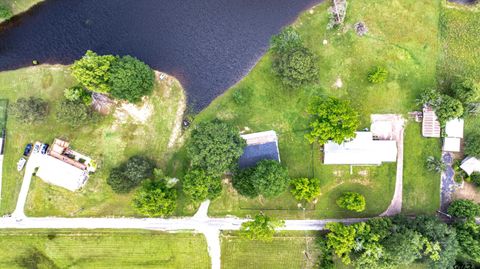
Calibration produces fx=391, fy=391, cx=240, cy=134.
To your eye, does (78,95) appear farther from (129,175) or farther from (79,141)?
(129,175)

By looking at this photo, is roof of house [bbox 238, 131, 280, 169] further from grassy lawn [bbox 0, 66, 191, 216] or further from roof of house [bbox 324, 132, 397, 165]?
grassy lawn [bbox 0, 66, 191, 216]

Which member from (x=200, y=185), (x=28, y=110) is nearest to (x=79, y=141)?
(x=28, y=110)

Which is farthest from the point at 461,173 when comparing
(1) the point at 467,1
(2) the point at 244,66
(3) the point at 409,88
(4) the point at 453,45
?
(2) the point at 244,66

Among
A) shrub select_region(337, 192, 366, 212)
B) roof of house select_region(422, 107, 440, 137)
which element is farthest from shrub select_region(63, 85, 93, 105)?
roof of house select_region(422, 107, 440, 137)

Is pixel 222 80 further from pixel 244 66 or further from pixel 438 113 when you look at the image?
pixel 438 113

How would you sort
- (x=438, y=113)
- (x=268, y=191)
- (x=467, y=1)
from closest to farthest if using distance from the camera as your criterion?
(x=268, y=191) → (x=438, y=113) → (x=467, y=1)
